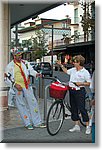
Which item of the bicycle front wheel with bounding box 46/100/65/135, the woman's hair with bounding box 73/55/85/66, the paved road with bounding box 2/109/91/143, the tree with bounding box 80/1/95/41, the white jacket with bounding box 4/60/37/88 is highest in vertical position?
the tree with bounding box 80/1/95/41

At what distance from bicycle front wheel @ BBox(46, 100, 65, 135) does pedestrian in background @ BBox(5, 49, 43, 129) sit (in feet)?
1.34

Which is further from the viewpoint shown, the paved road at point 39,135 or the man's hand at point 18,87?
the man's hand at point 18,87

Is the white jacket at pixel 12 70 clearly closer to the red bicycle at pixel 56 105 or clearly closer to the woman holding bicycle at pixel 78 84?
the red bicycle at pixel 56 105

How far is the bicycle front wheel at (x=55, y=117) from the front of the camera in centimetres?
599

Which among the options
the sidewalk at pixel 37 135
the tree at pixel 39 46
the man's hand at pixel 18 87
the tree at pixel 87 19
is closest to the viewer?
the sidewalk at pixel 37 135

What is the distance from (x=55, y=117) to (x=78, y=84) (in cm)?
72

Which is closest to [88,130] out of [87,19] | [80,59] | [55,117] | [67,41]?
[55,117]

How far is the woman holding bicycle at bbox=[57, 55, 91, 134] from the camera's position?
5941mm

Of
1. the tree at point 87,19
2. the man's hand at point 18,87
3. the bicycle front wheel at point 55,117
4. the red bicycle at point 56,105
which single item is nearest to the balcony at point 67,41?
the tree at point 87,19

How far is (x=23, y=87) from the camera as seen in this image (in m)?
6.27

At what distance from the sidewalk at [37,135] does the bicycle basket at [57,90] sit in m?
0.59

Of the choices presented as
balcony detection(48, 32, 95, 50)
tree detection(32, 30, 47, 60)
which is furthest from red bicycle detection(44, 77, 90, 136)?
balcony detection(48, 32, 95, 50)

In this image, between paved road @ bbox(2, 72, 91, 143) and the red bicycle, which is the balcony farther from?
the red bicycle

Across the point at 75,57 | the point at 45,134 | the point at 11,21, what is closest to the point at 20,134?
the point at 45,134
